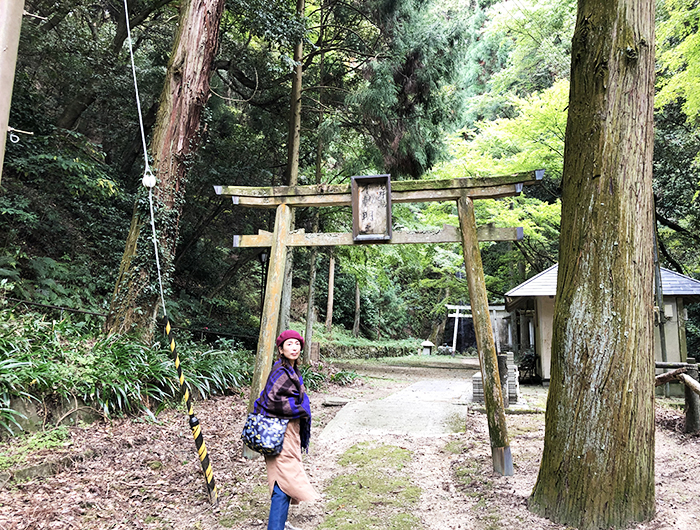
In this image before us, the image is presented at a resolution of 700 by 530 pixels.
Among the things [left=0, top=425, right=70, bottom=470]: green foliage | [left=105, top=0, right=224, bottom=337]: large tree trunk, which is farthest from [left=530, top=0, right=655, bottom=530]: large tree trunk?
[left=105, top=0, right=224, bottom=337]: large tree trunk

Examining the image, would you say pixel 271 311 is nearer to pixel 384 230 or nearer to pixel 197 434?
pixel 384 230

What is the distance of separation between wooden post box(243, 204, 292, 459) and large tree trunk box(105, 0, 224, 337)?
92.0 inches

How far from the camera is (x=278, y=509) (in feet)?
10.3

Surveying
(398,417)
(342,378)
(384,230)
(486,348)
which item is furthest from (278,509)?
(342,378)

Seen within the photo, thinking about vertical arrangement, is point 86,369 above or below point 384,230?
below

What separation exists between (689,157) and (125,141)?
1575 cm

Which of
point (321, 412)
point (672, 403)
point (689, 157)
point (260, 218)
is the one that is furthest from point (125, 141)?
point (689, 157)

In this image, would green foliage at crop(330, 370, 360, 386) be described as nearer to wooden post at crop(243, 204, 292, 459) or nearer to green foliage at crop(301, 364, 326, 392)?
green foliage at crop(301, 364, 326, 392)

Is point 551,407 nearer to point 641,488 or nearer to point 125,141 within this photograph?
point 641,488

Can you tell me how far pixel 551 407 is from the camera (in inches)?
136

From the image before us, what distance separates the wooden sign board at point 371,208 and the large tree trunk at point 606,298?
7.70ft

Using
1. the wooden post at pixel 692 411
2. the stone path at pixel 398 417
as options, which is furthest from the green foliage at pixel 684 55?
the stone path at pixel 398 417

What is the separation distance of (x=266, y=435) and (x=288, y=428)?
0.65 ft

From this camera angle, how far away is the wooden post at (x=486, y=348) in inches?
180
